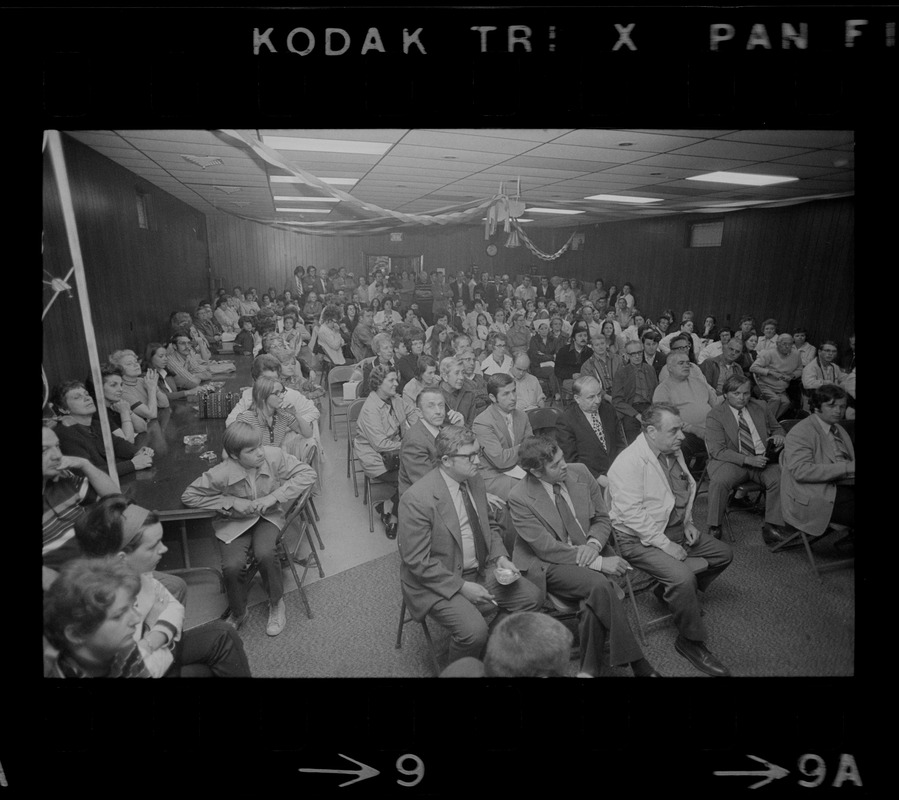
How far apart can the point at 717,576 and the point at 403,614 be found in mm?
1635

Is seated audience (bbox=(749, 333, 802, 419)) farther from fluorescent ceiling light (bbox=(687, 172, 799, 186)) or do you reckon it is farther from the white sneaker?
the white sneaker

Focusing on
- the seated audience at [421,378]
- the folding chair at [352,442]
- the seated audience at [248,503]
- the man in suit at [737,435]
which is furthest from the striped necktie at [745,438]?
the seated audience at [248,503]

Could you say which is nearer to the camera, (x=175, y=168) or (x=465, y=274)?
(x=175, y=168)

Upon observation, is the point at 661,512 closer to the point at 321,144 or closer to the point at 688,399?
the point at 688,399

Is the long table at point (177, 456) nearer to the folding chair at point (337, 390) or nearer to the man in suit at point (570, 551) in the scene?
the folding chair at point (337, 390)

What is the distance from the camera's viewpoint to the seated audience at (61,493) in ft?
7.04

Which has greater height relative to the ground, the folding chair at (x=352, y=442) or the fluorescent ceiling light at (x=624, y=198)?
the fluorescent ceiling light at (x=624, y=198)

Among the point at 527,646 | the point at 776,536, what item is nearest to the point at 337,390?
the point at 527,646

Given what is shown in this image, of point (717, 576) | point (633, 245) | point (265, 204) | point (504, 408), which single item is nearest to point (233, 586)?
point (504, 408)

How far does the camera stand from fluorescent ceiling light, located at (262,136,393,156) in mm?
2150

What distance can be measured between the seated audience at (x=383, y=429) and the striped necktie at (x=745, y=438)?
1748 mm
